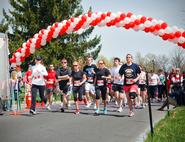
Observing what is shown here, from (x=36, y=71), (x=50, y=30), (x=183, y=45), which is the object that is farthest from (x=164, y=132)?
(x=50, y=30)

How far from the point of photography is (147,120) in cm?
1202

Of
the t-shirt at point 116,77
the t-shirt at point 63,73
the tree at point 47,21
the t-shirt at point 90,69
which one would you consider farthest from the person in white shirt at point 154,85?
the tree at point 47,21

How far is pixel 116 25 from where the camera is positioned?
14.1 metres

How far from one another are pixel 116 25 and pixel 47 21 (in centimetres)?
2873

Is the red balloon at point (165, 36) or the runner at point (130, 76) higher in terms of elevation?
the red balloon at point (165, 36)

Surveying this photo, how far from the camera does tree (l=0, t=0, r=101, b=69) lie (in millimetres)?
40156

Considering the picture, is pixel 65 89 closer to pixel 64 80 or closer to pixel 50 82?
pixel 64 80

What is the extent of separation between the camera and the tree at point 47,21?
40.2 metres

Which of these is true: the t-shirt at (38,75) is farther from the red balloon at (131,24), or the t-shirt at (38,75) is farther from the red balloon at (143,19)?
the red balloon at (143,19)

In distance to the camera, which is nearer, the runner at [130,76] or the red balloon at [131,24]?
the runner at [130,76]

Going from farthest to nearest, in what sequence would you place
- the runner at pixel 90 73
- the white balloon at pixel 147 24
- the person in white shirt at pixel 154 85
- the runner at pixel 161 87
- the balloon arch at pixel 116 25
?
the runner at pixel 161 87
the person in white shirt at pixel 154 85
the runner at pixel 90 73
the white balloon at pixel 147 24
the balloon arch at pixel 116 25

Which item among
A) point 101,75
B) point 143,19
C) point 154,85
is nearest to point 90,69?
point 101,75

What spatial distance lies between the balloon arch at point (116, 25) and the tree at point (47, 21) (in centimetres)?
2316

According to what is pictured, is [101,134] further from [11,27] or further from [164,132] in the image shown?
[11,27]
